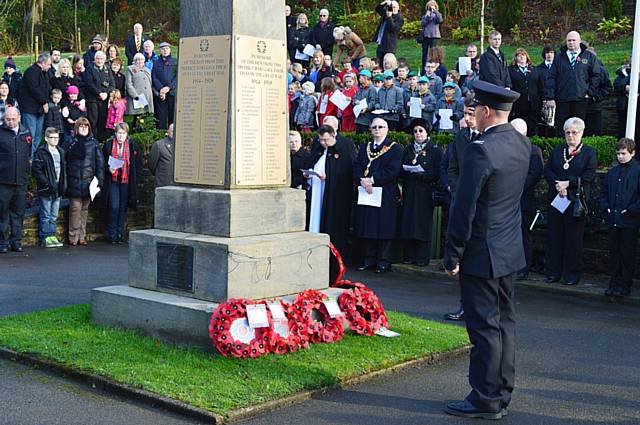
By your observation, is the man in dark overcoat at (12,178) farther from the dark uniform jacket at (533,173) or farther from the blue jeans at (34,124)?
the dark uniform jacket at (533,173)

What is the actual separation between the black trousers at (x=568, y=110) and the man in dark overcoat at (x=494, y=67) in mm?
1089

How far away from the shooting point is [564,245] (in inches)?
510

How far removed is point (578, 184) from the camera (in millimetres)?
12570

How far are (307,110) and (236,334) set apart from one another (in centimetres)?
1136

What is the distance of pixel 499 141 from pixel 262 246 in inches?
99.4

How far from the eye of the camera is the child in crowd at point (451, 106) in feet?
54.7

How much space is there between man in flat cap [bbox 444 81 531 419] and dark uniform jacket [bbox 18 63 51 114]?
13.8 metres

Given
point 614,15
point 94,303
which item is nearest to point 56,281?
point 94,303

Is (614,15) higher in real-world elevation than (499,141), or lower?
higher

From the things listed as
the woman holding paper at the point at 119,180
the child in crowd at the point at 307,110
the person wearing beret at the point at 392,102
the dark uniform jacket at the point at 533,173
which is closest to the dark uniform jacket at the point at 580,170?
the dark uniform jacket at the point at 533,173

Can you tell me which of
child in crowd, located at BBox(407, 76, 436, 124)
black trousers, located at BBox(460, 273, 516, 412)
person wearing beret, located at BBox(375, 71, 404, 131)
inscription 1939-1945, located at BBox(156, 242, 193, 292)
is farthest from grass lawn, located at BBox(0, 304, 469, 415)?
person wearing beret, located at BBox(375, 71, 404, 131)

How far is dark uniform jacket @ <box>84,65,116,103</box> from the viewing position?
19.7m

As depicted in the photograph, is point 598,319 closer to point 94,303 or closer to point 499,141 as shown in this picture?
point 499,141

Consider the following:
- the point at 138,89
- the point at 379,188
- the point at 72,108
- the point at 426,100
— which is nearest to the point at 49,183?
the point at 72,108
